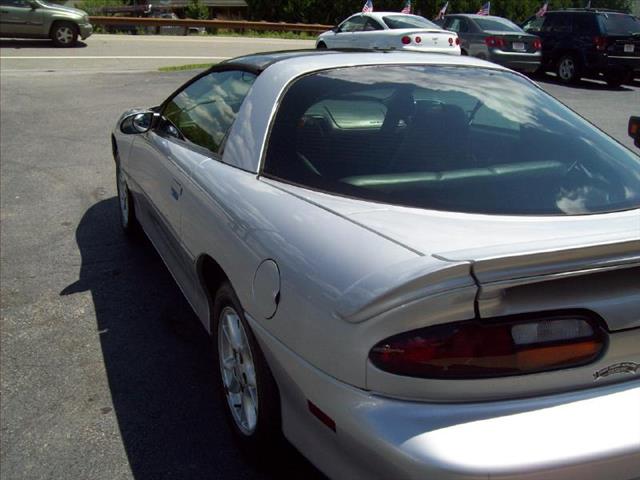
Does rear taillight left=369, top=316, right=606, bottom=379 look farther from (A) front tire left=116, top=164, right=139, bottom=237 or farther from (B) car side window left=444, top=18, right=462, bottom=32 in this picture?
(B) car side window left=444, top=18, right=462, bottom=32

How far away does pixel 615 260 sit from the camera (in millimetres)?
1973

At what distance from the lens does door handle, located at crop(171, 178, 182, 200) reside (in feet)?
11.6

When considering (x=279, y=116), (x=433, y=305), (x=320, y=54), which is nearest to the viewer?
(x=433, y=305)

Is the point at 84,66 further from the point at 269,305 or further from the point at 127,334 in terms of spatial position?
the point at 269,305

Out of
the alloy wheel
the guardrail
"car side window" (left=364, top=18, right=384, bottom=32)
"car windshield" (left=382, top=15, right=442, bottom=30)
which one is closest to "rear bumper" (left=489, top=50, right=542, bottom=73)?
"car windshield" (left=382, top=15, right=442, bottom=30)

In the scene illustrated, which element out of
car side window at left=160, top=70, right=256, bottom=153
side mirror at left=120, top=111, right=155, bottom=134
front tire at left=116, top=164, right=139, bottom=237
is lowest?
front tire at left=116, top=164, right=139, bottom=237

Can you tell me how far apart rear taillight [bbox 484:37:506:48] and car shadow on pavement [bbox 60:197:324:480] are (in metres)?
13.1

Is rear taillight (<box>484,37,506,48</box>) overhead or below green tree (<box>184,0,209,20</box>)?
below

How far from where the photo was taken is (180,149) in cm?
376

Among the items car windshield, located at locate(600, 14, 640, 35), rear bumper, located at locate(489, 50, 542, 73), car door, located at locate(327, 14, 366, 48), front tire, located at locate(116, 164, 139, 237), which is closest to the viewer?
front tire, located at locate(116, 164, 139, 237)

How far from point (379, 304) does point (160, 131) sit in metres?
2.69

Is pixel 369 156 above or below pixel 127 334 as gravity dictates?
above

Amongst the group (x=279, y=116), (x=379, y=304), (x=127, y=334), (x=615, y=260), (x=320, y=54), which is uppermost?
Result: (x=320, y=54)

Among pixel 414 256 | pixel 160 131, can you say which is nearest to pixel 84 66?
pixel 160 131
